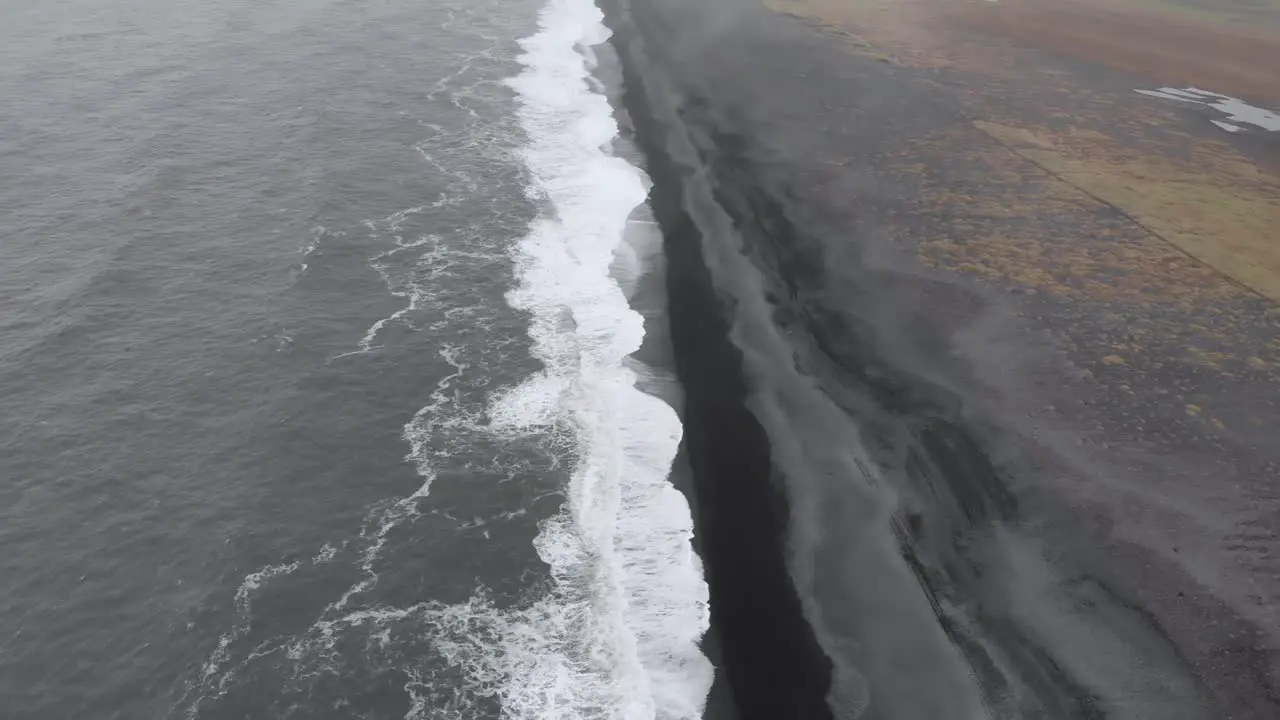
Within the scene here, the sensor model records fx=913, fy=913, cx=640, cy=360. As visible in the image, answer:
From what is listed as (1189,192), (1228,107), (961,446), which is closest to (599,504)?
(961,446)

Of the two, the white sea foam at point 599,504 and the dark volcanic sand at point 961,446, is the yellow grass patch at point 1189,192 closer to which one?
the dark volcanic sand at point 961,446

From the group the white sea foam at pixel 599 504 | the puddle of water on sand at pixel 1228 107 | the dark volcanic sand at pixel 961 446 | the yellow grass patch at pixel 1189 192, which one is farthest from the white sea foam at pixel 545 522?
the puddle of water on sand at pixel 1228 107

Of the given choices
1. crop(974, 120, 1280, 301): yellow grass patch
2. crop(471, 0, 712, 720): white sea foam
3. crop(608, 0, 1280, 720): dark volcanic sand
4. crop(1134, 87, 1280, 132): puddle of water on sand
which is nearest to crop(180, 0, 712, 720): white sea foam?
crop(471, 0, 712, 720): white sea foam

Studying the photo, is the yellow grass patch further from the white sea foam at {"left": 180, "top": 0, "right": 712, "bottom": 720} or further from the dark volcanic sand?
the white sea foam at {"left": 180, "top": 0, "right": 712, "bottom": 720}

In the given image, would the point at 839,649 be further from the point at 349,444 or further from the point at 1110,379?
the point at 349,444

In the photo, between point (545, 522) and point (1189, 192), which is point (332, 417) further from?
point (1189, 192)

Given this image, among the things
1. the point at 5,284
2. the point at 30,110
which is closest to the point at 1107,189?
the point at 5,284
